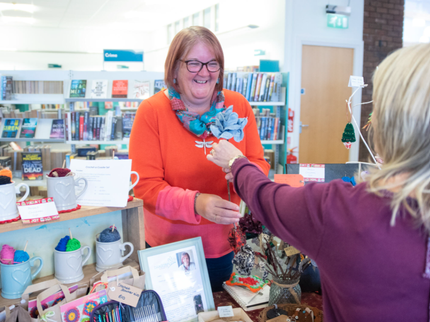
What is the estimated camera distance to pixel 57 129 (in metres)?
3.88

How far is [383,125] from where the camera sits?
0.62 metres

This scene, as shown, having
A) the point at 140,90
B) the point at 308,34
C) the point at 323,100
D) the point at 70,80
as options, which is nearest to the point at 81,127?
the point at 70,80

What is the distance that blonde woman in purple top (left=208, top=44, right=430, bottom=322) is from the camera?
0.57 m

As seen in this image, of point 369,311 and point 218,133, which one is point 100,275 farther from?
point 369,311

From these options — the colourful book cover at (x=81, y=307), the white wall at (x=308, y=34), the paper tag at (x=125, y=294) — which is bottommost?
the colourful book cover at (x=81, y=307)

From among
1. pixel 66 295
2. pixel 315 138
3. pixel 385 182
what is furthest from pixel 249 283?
pixel 315 138

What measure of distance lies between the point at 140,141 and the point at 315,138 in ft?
15.2

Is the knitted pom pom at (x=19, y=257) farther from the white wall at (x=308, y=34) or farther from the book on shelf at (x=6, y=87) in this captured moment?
the white wall at (x=308, y=34)

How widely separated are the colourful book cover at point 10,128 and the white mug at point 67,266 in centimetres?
335

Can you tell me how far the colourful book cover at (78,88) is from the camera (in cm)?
384

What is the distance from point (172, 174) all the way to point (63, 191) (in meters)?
0.40

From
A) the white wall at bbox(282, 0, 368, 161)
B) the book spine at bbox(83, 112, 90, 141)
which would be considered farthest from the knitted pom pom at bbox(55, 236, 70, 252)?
the white wall at bbox(282, 0, 368, 161)

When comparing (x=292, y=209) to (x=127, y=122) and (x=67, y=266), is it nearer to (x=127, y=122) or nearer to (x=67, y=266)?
(x=67, y=266)

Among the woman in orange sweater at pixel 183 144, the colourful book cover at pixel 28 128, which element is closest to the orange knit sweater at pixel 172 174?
the woman in orange sweater at pixel 183 144
